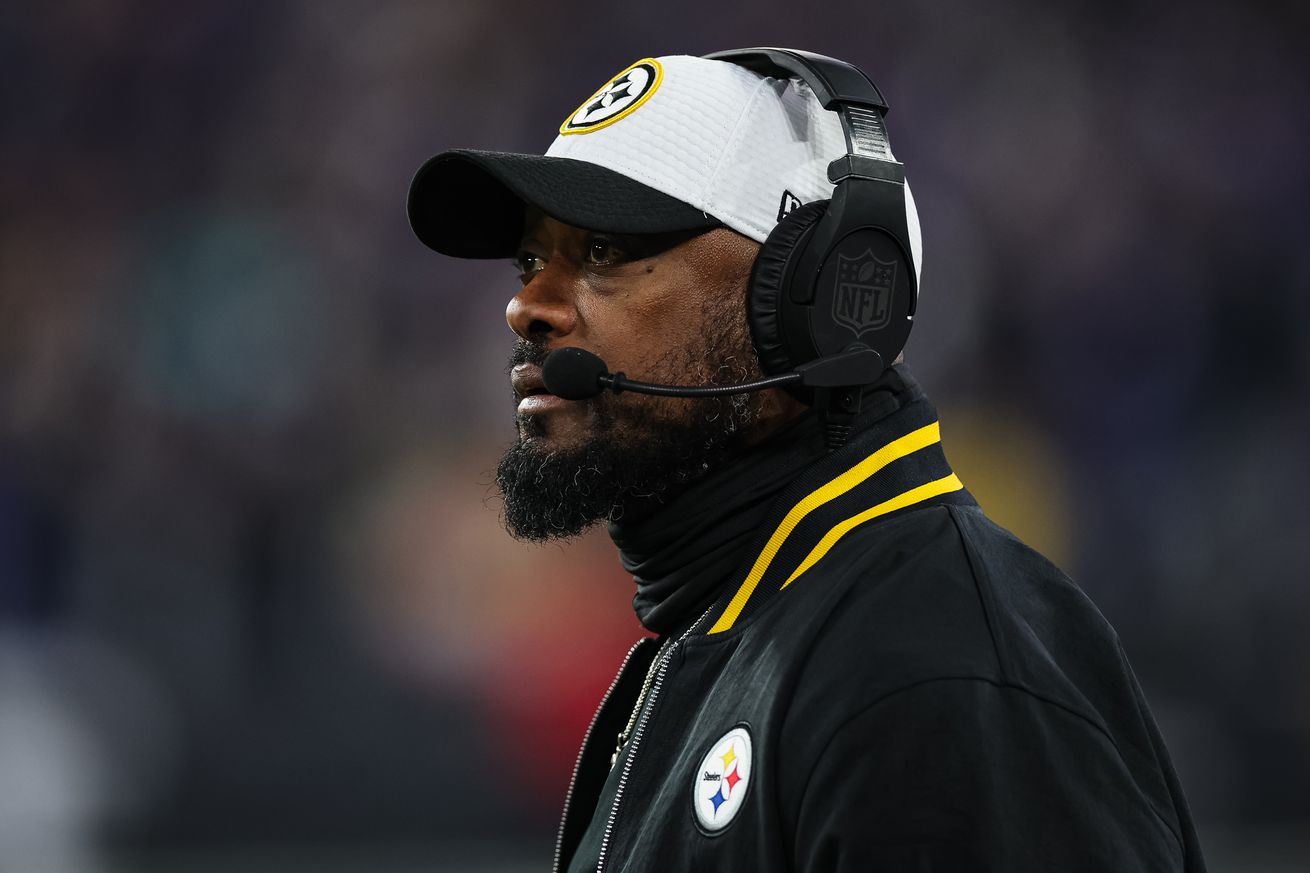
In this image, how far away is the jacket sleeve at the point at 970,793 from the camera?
2.70 ft

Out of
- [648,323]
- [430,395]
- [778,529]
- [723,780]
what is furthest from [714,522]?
[430,395]

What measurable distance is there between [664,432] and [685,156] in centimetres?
23

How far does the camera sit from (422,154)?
14.4ft

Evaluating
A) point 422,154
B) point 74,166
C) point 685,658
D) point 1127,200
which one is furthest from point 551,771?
point 685,658

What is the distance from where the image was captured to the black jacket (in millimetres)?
837

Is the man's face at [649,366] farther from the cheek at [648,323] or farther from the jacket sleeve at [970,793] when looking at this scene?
the jacket sleeve at [970,793]

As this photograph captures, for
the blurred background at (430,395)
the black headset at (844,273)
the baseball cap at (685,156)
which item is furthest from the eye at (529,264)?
the blurred background at (430,395)

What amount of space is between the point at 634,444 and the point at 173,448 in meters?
3.09

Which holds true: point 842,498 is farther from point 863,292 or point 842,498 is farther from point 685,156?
point 685,156

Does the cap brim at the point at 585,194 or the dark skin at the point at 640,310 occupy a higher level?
the cap brim at the point at 585,194

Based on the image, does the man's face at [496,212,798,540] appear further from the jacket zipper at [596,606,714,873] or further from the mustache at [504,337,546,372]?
the jacket zipper at [596,606,714,873]

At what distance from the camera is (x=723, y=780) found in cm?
95

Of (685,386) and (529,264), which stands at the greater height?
(529,264)

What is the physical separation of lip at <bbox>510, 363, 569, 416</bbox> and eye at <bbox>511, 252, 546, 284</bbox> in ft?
0.33
